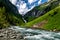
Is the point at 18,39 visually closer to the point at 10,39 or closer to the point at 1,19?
the point at 10,39

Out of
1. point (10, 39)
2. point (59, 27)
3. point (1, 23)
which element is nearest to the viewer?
point (10, 39)

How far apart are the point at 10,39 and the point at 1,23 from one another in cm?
5012

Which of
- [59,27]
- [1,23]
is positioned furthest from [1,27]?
[59,27]

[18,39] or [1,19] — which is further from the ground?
[1,19]

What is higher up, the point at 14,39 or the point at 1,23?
the point at 1,23

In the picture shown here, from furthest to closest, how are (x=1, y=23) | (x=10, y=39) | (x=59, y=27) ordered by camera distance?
(x=59, y=27) < (x=1, y=23) < (x=10, y=39)

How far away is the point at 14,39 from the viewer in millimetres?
74375

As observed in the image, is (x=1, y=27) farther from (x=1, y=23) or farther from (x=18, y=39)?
(x=18, y=39)

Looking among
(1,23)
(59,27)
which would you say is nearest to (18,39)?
(1,23)

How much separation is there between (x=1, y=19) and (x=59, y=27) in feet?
151

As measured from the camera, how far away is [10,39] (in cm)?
7375

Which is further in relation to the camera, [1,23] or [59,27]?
[59,27]

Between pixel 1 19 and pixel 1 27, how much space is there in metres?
6.91

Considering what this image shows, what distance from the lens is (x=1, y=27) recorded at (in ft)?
420
